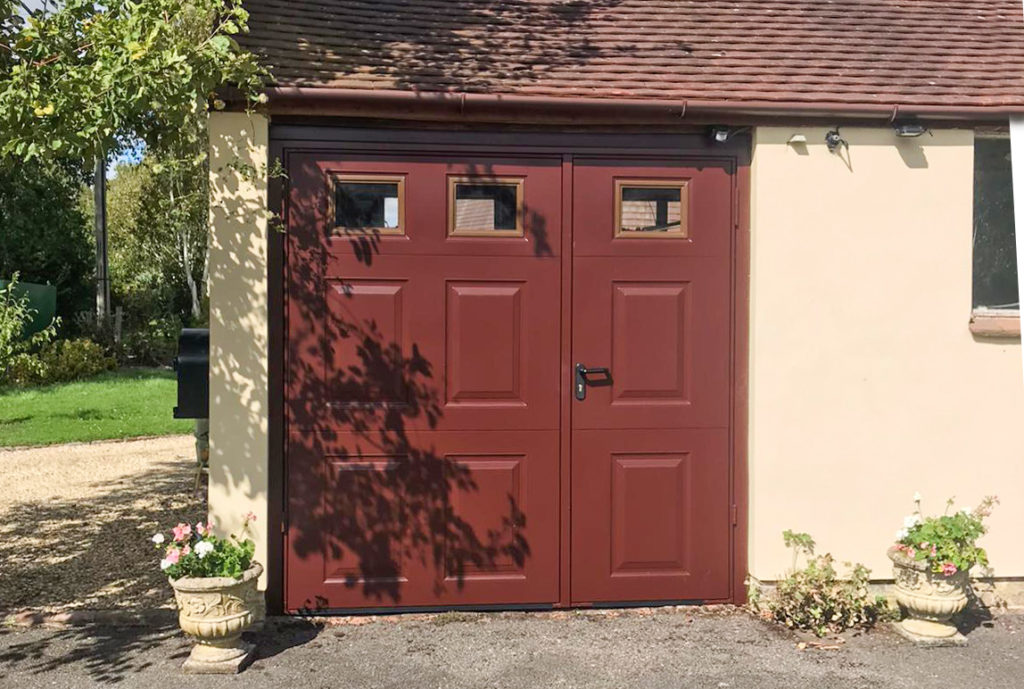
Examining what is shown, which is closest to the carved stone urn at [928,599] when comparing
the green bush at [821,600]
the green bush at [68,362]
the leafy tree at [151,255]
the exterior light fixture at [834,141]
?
the green bush at [821,600]

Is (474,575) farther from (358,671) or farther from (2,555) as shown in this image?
(2,555)

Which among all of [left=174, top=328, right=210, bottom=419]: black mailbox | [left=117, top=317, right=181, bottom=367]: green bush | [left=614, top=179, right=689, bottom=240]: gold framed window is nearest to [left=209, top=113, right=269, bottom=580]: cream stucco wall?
[left=174, top=328, right=210, bottom=419]: black mailbox

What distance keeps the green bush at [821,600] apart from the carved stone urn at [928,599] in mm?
229

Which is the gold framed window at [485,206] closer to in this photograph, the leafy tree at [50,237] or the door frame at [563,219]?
the door frame at [563,219]

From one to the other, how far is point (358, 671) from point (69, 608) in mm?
2246

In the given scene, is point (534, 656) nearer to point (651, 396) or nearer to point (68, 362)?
point (651, 396)

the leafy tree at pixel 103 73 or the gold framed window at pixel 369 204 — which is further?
the gold framed window at pixel 369 204

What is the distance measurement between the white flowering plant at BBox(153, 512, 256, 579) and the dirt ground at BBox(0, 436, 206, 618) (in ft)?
3.80

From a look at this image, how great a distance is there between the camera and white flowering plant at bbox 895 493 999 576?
5.16 meters

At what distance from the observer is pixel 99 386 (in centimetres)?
1894

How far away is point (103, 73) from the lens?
462 cm

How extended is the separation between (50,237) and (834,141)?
846 inches

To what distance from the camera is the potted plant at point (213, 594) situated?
15.7 feet

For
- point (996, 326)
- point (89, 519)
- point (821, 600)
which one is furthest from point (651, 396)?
point (89, 519)
